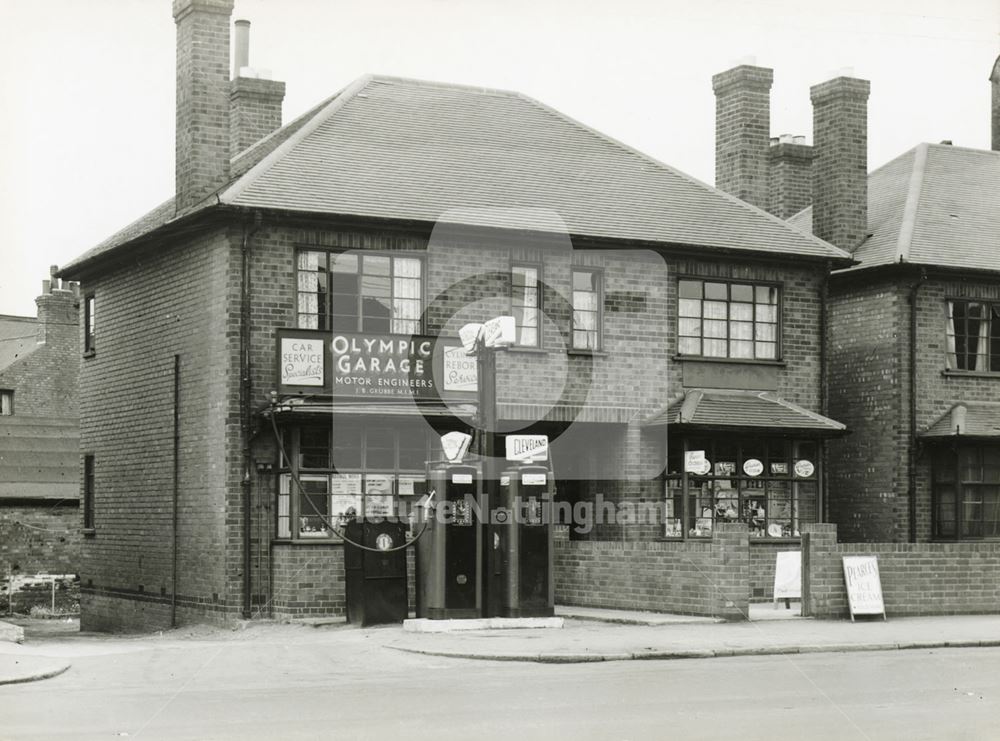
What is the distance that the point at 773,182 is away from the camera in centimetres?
3381

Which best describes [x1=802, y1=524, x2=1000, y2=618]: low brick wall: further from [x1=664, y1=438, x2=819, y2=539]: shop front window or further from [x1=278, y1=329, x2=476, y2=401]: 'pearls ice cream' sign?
[x1=278, y1=329, x2=476, y2=401]: 'pearls ice cream' sign

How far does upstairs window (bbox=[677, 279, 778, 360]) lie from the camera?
2609 centimetres

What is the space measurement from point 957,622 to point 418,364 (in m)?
9.01

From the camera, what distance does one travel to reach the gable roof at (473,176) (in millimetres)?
23672

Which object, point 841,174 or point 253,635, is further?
point 841,174

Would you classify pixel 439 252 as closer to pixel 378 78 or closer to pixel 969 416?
pixel 378 78

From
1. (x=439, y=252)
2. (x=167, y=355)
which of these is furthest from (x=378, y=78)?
(x=167, y=355)

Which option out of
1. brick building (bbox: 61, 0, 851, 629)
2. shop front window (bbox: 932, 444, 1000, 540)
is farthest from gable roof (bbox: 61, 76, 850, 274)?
shop front window (bbox: 932, 444, 1000, 540)

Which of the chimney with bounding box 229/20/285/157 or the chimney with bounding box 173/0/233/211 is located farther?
the chimney with bounding box 229/20/285/157

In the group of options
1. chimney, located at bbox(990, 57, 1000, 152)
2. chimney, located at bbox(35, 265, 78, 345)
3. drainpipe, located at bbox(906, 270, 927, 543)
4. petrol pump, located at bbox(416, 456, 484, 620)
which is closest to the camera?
petrol pump, located at bbox(416, 456, 484, 620)

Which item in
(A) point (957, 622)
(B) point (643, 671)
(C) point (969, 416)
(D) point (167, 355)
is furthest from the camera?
(C) point (969, 416)

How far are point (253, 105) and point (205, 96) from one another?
5.53 meters

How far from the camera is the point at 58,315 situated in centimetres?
4803

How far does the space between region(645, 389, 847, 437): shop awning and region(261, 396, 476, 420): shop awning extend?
3.76 meters
